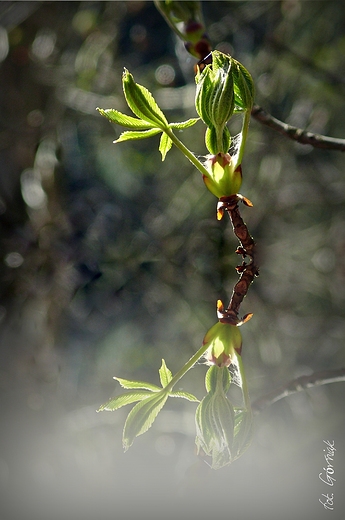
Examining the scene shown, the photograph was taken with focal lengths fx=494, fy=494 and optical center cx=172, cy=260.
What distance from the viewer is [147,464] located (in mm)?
200

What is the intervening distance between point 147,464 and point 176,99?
0.77 meters

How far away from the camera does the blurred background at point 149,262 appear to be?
0.63 ft

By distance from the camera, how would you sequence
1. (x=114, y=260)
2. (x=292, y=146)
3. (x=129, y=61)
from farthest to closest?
(x=129, y=61) < (x=292, y=146) < (x=114, y=260)

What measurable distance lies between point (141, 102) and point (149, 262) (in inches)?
21.6

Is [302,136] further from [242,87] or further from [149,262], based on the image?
[149,262]

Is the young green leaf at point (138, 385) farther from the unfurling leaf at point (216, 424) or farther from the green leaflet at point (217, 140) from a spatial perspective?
the green leaflet at point (217, 140)

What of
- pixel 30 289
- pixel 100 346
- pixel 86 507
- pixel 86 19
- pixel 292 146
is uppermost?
pixel 86 19

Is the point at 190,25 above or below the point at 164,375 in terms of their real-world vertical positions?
above

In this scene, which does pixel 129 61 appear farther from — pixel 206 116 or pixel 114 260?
pixel 206 116

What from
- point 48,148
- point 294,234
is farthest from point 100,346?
point 48,148

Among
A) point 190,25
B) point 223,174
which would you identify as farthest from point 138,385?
point 190,25

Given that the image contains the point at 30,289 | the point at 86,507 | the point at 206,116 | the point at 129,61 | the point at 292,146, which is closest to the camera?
the point at 86,507

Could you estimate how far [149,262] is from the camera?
834mm

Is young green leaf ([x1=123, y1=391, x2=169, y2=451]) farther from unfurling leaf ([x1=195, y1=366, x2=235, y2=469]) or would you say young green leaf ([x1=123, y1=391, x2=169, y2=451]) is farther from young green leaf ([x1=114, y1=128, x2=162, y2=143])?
young green leaf ([x1=114, y1=128, x2=162, y2=143])
